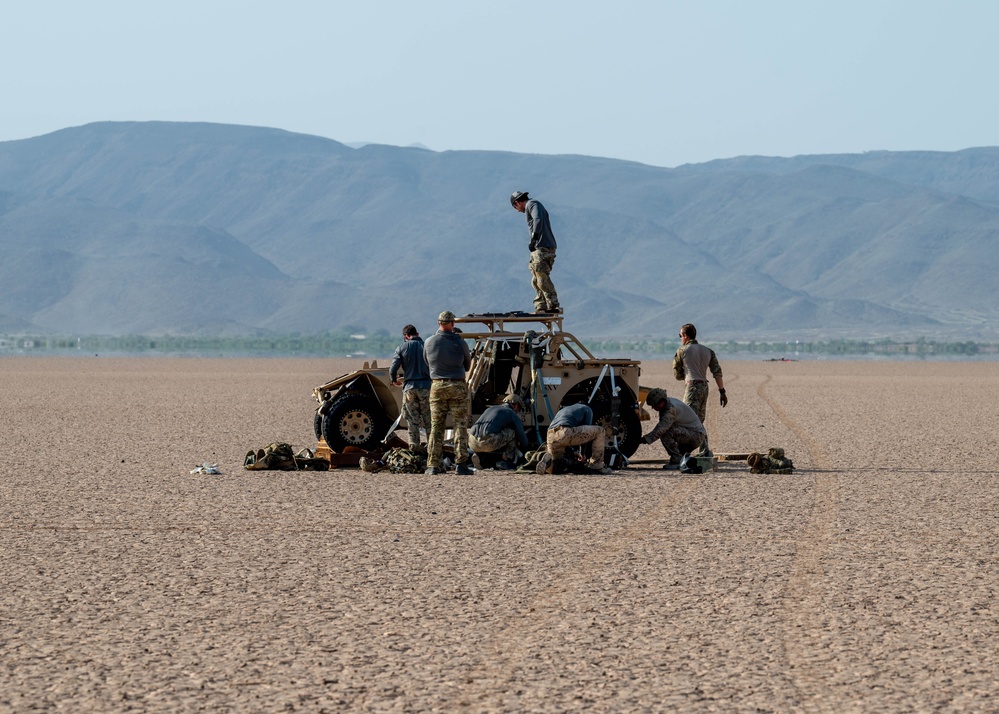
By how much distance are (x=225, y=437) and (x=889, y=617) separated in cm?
1509

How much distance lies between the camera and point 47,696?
6.97 metres

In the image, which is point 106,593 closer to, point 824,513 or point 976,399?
point 824,513

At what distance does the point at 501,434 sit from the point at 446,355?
126cm

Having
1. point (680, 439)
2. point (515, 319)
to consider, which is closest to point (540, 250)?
point (515, 319)

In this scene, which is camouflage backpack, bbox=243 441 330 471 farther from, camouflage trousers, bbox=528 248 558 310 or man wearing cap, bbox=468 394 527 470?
camouflage trousers, bbox=528 248 558 310

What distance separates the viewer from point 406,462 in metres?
16.3

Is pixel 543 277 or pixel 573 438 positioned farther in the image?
pixel 543 277

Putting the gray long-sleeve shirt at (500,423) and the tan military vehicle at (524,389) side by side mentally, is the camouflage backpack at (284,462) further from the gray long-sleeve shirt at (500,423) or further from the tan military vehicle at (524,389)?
the gray long-sleeve shirt at (500,423)

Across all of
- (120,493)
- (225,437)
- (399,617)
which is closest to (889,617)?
(399,617)

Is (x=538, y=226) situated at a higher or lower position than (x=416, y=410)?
higher

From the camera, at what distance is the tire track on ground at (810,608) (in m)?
7.13

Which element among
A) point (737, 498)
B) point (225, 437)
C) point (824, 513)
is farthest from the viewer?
point (225, 437)

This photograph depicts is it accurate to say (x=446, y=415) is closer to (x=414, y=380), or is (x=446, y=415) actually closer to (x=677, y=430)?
(x=414, y=380)

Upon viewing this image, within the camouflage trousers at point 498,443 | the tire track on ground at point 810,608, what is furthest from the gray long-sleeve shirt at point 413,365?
the tire track on ground at point 810,608
